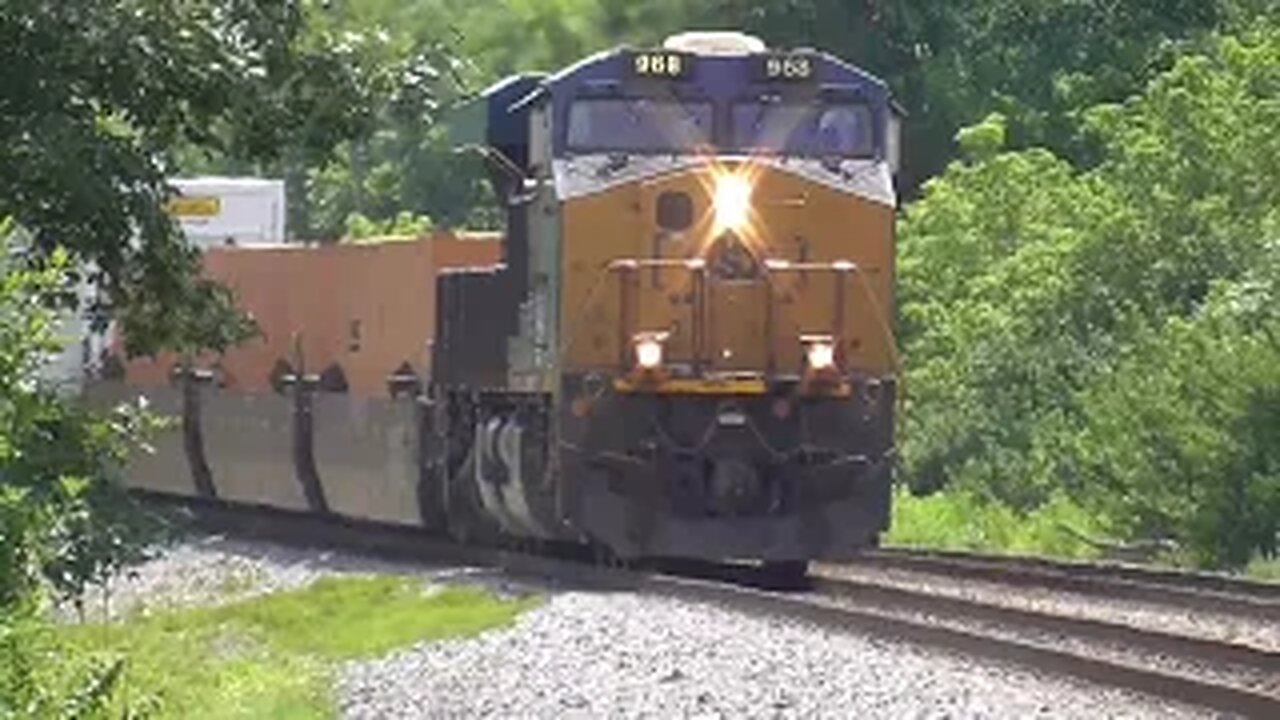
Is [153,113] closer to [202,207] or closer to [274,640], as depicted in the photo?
[274,640]

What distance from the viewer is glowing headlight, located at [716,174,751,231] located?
1953 cm

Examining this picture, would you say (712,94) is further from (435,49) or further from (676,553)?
(435,49)

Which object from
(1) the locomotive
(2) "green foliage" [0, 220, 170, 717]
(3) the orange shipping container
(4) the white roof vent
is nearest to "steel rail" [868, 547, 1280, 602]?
(1) the locomotive

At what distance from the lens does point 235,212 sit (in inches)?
1363

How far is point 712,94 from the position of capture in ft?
65.6

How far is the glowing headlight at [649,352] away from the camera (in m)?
19.0

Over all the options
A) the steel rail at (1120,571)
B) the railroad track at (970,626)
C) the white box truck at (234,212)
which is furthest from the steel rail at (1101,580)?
the white box truck at (234,212)

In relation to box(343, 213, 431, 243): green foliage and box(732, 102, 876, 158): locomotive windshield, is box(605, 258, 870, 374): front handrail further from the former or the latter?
box(343, 213, 431, 243): green foliage

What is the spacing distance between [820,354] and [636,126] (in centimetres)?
191

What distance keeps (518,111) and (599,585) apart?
3.56 m

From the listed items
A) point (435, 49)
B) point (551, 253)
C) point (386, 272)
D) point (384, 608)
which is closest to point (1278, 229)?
point (386, 272)

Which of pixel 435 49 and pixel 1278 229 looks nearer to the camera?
pixel 435 49

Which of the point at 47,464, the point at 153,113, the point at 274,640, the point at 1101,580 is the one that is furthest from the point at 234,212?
the point at 47,464

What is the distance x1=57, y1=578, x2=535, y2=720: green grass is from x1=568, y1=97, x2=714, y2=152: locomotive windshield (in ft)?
9.69
